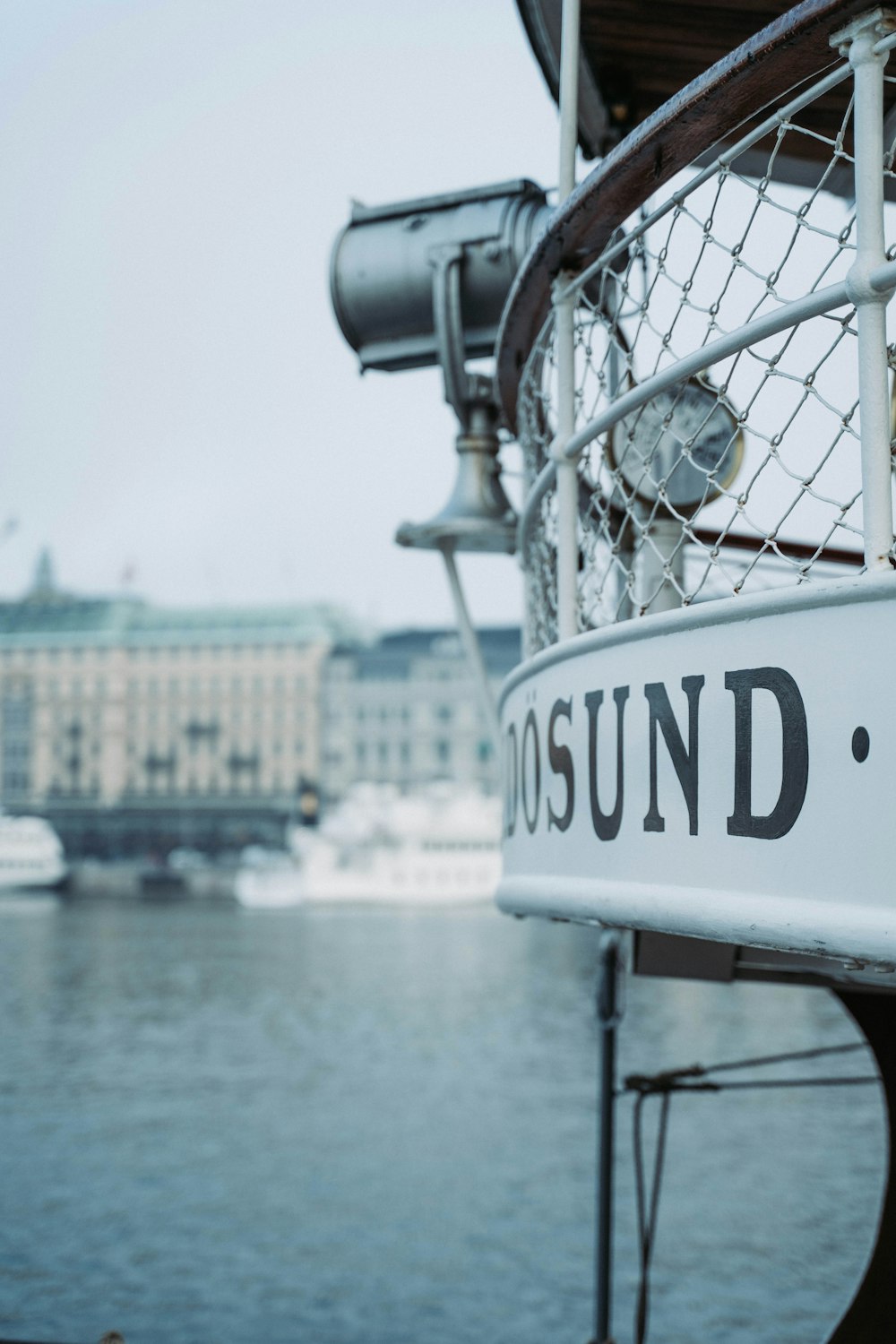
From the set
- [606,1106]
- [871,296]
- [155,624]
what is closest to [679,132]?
[871,296]

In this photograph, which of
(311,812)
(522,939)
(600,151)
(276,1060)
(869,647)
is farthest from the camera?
(311,812)

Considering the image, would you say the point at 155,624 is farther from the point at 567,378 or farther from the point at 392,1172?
the point at 567,378

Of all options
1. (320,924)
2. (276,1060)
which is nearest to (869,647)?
(276,1060)

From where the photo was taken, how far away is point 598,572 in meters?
3.74

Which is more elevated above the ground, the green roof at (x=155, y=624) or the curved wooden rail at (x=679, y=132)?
the green roof at (x=155, y=624)

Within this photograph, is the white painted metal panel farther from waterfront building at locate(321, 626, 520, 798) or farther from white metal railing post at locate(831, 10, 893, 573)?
waterfront building at locate(321, 626, 520, 798)

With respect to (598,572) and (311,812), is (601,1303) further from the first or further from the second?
(311,812)

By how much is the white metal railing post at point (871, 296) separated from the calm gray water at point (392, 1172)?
12.2 m

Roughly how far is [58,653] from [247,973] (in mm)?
70408

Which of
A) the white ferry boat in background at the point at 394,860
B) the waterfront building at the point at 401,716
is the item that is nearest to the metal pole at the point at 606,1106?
the white ferry boat in background at the point at 394,860

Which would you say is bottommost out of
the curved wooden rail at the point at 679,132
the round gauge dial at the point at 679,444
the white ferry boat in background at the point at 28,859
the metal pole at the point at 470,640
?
the white ferry boat in background at the point at 28,859

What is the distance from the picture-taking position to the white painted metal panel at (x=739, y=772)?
86.7 inches

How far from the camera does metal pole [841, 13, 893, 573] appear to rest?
7.29 ft

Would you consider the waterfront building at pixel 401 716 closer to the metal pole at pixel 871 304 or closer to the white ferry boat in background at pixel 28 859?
the white ferry boat in background at pixel 28 859
